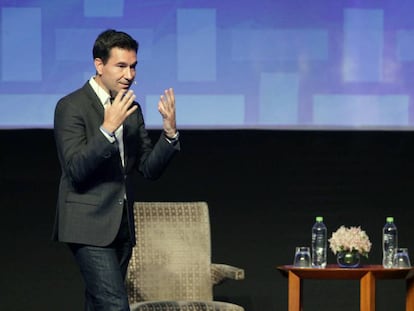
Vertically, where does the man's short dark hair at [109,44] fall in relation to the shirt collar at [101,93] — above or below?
above

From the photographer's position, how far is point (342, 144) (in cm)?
529

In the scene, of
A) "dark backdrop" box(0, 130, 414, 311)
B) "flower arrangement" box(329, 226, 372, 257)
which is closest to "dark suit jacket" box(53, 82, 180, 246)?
"flower arrangement" box(329, 226, 372, 257)

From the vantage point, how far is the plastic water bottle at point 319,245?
4621 millimetres

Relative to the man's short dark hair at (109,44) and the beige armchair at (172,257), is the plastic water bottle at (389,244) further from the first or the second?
the man's short dark hair at (109,44)

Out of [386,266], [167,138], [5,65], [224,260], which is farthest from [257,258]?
[167,138]

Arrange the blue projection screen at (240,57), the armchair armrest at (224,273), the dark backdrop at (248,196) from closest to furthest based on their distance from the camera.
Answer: the armchair armrest at (224,273) < the blue projection screen at (240,57) < the dark backdrop at (248,196)

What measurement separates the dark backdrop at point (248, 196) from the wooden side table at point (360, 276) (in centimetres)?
84

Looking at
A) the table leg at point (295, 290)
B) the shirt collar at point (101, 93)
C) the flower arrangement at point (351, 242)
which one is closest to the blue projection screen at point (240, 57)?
the flower arrangement at point (351, 242)

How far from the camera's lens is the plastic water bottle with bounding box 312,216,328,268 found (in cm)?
462

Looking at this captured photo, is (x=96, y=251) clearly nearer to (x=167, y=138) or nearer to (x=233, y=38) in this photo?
(x=167, y=138)

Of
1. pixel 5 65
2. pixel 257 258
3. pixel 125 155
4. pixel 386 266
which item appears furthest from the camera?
pixel 257 258

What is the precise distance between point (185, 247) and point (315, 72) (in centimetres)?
124

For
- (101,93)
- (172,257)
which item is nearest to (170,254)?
(172,257)

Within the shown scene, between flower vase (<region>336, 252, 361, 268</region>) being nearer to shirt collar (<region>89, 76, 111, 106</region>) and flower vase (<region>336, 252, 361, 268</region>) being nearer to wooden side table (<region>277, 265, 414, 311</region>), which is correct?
wooden side table (<region>277, 265, 414, 311</region>)
